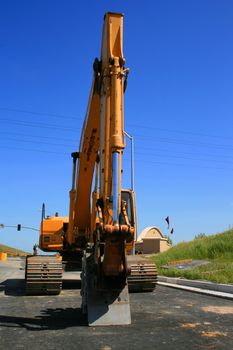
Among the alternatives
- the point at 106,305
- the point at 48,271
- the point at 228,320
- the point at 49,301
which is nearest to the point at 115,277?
the point at 106,305

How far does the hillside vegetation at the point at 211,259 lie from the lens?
16.8 metres

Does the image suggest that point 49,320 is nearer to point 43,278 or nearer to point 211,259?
point 43,278

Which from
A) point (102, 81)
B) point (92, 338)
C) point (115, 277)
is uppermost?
point (102, 81)

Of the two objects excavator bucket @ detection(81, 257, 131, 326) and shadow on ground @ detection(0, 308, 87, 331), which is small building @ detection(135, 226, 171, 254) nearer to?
shadow on ground @ detection(0, 308, 87, 331)

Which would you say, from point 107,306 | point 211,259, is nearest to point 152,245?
point 211,259

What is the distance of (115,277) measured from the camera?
859cm

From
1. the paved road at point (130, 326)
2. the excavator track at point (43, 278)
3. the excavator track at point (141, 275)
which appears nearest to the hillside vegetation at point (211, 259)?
the excavator track at point (141, 275)

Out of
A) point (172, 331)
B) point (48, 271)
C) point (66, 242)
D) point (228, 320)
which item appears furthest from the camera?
point (66, 242)

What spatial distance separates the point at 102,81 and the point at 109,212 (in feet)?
10.4

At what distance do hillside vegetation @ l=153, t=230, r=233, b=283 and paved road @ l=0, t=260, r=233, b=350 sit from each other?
4445 mm

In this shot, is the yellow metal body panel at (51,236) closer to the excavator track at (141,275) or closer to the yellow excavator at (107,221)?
the yellow excavator at (107,221)

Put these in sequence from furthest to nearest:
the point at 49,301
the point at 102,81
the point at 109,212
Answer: the point at 49,301 → the point at 102,81 → the point at 109,212

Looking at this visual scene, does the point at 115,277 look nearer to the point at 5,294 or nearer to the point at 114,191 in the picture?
the point at 114,191

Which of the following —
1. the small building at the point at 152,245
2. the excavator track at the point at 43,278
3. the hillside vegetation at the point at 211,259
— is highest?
the small building at the point at 152,245
